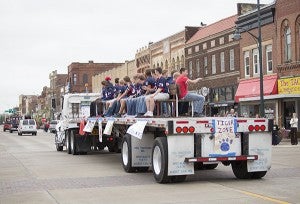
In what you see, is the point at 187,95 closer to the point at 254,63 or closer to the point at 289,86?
the point at 289,86

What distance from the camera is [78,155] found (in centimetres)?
2320

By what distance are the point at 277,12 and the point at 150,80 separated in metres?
24.0

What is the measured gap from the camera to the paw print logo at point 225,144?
12.8 metres

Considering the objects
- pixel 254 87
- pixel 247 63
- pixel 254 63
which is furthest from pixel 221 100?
pixel 254 87

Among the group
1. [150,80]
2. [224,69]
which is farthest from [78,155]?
[224,69]

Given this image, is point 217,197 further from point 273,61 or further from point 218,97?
point 218,97

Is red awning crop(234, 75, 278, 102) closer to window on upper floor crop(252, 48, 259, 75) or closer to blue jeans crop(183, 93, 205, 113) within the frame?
window on upper floor crop(252, 48, 259, 75)

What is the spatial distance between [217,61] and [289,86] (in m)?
11.1

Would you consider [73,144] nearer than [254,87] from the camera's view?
Yes

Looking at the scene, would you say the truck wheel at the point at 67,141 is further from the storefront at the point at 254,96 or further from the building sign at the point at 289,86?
the storefront at the point at 254,96

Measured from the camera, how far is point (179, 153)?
40.9 ft

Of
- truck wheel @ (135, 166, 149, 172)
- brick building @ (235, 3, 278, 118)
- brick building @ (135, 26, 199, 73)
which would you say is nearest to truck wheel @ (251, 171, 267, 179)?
truck wheel @ (135, 166, 149, 172)

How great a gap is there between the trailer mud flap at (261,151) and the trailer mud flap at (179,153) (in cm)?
158

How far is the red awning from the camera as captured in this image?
36.8 meters
